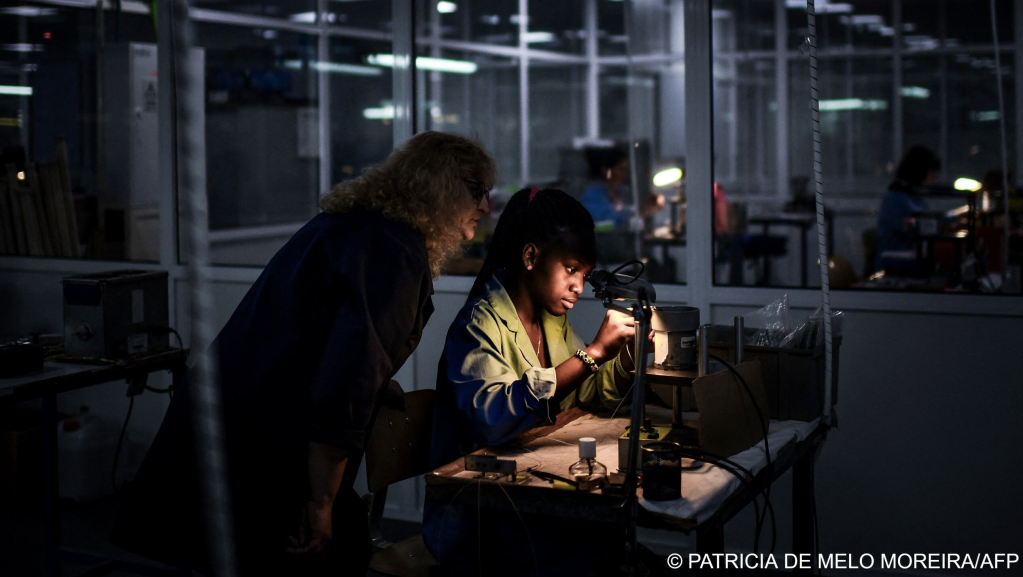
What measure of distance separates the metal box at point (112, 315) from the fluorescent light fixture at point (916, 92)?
8356mm

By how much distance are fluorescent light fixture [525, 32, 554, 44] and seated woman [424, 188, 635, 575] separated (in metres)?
9.09

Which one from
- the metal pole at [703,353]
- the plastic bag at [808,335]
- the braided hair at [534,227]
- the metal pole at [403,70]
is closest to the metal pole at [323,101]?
the metal pole at [403,70]

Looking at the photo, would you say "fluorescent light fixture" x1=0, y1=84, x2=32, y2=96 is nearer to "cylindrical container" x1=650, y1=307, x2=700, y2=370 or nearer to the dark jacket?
the dark jacket

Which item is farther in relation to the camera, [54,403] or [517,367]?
[54,403]

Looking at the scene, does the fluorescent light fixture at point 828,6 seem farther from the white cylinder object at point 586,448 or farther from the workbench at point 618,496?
the white cylinder object at point 586,448

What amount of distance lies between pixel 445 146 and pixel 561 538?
32.6 inches

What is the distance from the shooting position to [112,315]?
3.04 meters

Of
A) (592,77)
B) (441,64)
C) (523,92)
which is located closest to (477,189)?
(523,92)

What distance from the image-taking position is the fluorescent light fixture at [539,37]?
10859mm

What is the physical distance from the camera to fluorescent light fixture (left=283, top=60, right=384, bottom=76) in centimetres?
647

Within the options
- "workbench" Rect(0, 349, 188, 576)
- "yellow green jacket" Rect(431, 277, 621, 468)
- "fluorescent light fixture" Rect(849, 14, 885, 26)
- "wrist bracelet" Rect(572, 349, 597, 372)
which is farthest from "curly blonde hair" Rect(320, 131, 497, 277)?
"fluorescent light fixture" Rect(849, 14, 885, 26)

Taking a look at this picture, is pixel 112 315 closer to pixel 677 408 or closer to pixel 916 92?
pixel 677 408

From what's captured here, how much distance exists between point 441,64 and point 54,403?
7190mm

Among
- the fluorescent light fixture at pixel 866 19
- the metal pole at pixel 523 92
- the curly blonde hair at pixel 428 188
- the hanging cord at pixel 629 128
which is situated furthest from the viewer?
the fluorescent light fixture at pixel 866 19
